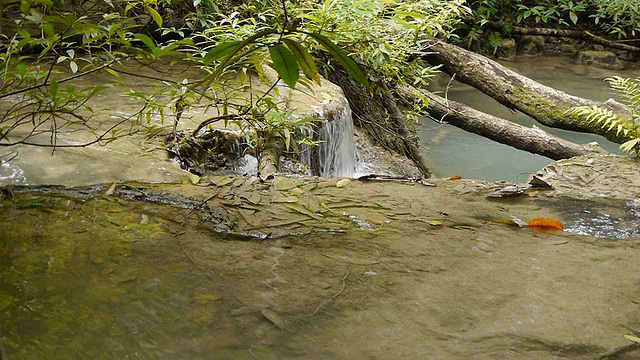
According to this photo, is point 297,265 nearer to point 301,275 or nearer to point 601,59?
point 301,275

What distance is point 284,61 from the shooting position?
1.01 metres

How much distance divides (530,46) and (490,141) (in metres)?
5.40

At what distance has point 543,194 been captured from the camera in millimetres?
3666

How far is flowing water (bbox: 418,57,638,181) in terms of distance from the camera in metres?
7.51

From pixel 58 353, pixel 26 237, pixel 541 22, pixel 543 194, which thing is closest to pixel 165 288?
pixel 58 353

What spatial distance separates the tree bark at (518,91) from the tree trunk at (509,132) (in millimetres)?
171

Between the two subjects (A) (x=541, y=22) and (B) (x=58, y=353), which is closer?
(B) (x=58, y=353)

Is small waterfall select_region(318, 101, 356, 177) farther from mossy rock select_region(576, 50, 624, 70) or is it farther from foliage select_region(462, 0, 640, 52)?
mossy rock select_region(576, 50, 624, 70)

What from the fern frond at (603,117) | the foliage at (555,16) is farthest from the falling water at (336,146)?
the foliage at (555,16)

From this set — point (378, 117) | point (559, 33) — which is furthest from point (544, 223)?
point (559, 33)

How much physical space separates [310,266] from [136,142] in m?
1.77

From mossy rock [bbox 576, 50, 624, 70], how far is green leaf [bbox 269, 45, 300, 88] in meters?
12.5

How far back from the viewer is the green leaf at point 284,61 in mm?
998

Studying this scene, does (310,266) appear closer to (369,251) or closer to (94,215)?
(369,251)
